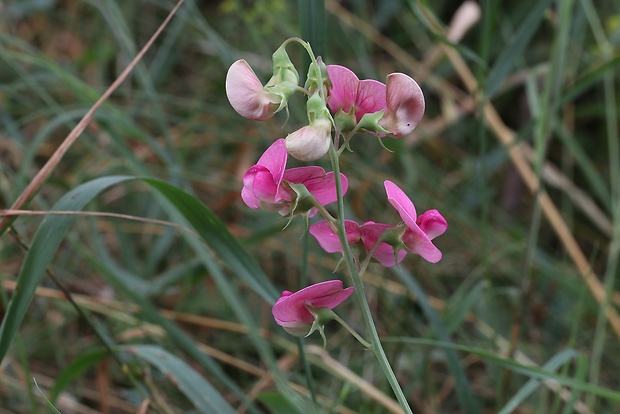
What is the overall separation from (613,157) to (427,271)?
0.40 m

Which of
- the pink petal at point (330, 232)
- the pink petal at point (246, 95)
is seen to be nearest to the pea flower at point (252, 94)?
the pink petal at point (246, 95)

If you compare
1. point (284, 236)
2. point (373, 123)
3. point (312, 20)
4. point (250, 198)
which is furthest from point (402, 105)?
point (284, 236)

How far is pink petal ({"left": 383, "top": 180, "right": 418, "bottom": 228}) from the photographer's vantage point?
0.57m

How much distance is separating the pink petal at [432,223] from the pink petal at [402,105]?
2.8 inches

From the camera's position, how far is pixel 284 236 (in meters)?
1.70

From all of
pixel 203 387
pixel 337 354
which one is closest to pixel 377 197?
pixel 337 354

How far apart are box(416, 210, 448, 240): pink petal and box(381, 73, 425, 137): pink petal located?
2.8 inches

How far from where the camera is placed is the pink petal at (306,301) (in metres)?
0.59

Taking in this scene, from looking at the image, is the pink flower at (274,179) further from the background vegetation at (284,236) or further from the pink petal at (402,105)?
the background vegetation at (284,236)

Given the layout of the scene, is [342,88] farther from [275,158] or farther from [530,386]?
[530,386]

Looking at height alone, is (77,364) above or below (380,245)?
below

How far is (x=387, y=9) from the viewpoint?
2.30m

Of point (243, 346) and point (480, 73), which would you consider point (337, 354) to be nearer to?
point (243, 346)

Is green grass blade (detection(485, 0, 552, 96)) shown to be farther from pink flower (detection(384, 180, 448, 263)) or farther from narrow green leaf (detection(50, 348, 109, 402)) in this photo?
narrow green leaf (detection(50, 348, 109, 402))
